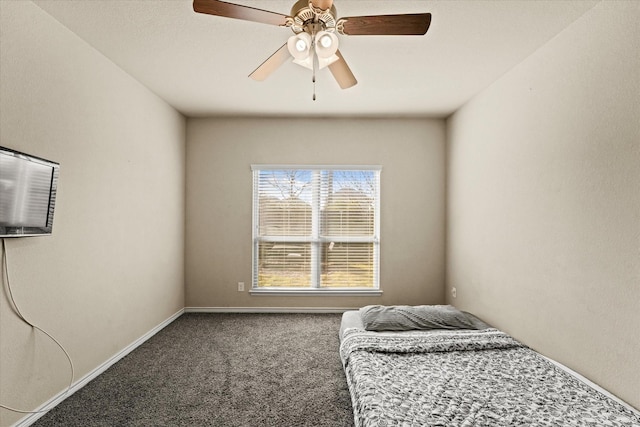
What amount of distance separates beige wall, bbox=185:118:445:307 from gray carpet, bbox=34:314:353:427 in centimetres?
97

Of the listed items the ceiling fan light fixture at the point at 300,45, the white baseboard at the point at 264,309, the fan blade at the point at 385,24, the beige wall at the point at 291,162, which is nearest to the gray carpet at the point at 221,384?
the white baseboard at the point at 264,309

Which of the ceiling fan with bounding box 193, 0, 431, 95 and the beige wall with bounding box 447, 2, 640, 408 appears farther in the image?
the beige wall with bounding box 447, 2, 640, 408

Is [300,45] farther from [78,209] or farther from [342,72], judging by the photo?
[78,209]

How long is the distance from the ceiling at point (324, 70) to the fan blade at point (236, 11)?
0.51 metres

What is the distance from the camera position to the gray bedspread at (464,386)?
1.83 meters

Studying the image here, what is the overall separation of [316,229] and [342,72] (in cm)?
277

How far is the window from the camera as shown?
4.85 m

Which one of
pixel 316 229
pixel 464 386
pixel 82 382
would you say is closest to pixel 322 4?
pixel 464 386

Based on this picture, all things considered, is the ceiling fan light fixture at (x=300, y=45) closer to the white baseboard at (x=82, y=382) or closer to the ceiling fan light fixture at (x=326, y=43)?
the ceiling fan light fixture at (x=326, y=43)

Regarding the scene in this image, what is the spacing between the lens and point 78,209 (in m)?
2.68

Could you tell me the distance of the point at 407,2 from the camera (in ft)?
7.40

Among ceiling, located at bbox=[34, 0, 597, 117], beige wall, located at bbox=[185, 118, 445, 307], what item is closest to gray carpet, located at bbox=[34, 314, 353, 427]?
beige wall, located at bbox=[185, 118, 445, 307]

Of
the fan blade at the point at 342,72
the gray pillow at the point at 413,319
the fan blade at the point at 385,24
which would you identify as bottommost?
→ the gray pillow at the point at 413,319

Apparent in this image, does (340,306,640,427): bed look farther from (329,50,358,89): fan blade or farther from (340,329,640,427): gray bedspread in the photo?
(329,50,358,89): fan blade
